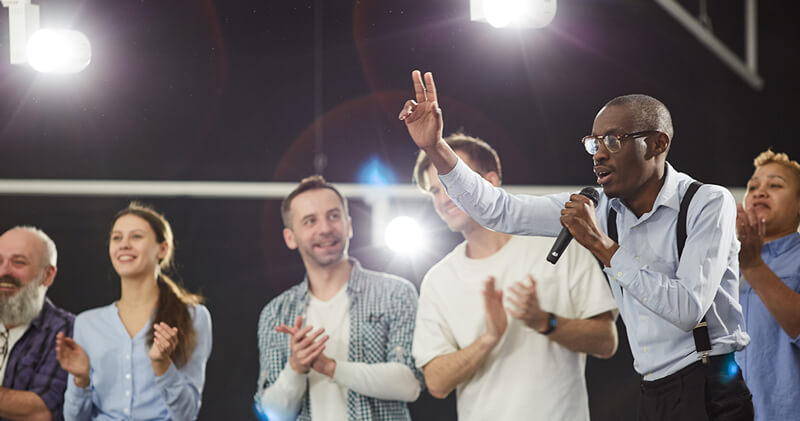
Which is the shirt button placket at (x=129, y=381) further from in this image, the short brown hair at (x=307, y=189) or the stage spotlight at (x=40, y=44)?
the stage spotlight at (x=40, y=44)

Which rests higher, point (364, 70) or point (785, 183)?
point (364, 70)

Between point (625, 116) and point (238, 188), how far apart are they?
85.2 inches

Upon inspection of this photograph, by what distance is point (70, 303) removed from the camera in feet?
11.2

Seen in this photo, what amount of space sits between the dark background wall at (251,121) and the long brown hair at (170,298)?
0.08 m

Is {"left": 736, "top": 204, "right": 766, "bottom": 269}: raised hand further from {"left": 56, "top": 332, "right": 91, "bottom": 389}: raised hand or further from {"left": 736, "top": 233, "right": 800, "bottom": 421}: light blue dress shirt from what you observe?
{"left": 56, "top": 332, "right": 91, "bottom": 389}: raised hand

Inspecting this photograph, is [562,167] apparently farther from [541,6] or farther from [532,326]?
[532,326]

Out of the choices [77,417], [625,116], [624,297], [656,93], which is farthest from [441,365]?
[656,93]

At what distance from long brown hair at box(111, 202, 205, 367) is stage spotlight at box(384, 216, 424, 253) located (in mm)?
838

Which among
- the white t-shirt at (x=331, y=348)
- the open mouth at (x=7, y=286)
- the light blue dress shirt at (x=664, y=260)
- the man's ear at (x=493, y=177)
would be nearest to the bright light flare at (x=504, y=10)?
the man's ear at (x=493, y=177)

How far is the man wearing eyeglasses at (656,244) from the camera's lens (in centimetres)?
212

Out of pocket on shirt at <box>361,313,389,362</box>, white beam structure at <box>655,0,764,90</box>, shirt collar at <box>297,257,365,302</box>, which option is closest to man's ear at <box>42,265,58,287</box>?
shirt collar at <box>297,257,365,302</box>

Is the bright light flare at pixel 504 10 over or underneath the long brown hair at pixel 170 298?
over

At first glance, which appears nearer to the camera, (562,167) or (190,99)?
(190,99)

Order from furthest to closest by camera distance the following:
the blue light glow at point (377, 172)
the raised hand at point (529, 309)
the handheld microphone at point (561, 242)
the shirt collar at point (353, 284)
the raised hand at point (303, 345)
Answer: the blue light glow at point (377, 172), the shirt collar at point (353, 284), the raised hand at point (303, 345), the raised hand at point (529, 309), the handheld microphone at point (561, 242)
